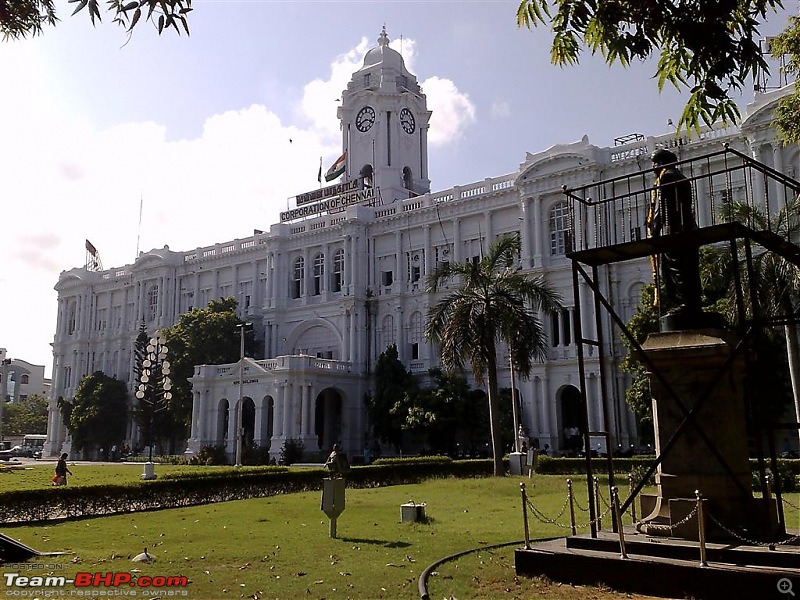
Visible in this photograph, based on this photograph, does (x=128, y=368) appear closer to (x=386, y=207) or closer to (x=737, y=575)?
(x=386, y=207)

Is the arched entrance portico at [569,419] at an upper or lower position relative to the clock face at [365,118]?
lower

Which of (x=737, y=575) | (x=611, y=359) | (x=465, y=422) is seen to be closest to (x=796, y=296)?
(x=611, y=359)

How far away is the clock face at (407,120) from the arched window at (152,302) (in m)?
29.6

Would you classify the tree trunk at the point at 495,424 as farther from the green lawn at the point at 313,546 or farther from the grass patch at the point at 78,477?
the grass patch at the point at 78,477

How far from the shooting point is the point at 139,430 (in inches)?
2638

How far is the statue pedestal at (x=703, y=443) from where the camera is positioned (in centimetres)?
921

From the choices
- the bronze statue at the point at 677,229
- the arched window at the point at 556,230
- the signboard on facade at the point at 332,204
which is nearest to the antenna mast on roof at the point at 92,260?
the signboard on facade at the point at 332,204

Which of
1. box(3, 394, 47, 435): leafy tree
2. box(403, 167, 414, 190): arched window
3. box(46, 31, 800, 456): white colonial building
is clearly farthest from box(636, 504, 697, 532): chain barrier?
box(3, 394, 47, 435): leafy tree

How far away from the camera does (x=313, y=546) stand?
43.5 feet

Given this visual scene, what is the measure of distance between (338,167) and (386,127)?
5.76 meters

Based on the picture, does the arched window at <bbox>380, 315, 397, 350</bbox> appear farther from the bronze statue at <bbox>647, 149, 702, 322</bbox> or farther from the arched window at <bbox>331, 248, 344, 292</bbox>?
the bronze statue at <bbox>647, 149, 702, 322</bbox>

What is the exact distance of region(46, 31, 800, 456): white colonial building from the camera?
44906 mm

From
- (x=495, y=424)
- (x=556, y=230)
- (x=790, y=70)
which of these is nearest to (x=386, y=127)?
(x=556, y=230)

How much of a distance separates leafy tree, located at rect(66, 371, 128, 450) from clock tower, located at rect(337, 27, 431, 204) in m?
30.0
